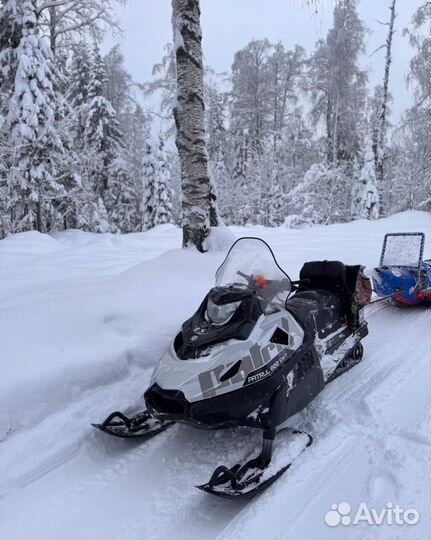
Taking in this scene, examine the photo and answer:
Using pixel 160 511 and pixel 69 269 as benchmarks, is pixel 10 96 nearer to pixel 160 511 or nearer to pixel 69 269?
pixel 69 269

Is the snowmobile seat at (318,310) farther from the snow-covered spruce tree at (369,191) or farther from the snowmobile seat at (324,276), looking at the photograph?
the snow-covered spruce tree at (369,191)

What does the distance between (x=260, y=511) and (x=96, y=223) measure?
45.8ft

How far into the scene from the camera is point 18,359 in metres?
3.08

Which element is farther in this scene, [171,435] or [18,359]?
[18,359]

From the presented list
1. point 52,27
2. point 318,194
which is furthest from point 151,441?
point 318,194

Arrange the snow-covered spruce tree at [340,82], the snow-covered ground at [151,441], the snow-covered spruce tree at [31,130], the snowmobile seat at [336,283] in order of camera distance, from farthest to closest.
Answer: the snow-covered spruce tree at [340,82]
the snow-covered spruce tree at [31,130]
the snowmobile seat at [336,283]
the snow-covered ground at [151,441]

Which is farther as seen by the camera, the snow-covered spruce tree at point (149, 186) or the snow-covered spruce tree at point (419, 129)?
the snow-covered spruce tree at point (149, 186)

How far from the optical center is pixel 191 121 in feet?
17.2

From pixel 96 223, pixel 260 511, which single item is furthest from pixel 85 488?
pixel 96 223

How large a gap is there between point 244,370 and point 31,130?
36.2 feet

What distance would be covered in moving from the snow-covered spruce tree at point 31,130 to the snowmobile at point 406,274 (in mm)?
9423

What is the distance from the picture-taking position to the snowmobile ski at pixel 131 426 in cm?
266

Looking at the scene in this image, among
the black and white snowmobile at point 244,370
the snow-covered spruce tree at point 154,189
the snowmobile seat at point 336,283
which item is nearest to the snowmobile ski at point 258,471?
the black and white snowmobile at point 244,370

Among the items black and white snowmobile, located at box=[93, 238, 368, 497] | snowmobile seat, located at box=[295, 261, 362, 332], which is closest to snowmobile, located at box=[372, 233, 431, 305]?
snowmobile seat, located at box=[295, 261, 362, 332]
